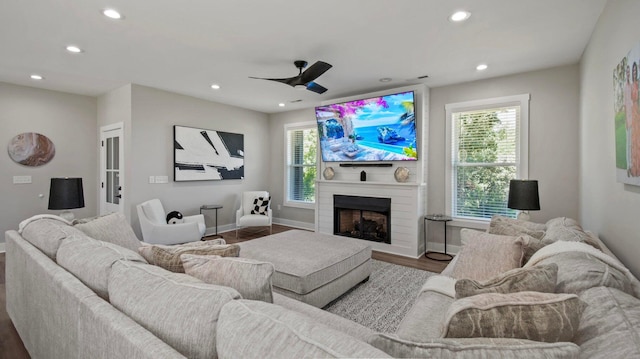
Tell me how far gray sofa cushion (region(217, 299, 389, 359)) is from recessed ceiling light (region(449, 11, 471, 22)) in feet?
8.97

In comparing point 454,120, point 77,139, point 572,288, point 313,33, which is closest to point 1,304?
point 77,139

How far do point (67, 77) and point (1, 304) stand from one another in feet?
10.3

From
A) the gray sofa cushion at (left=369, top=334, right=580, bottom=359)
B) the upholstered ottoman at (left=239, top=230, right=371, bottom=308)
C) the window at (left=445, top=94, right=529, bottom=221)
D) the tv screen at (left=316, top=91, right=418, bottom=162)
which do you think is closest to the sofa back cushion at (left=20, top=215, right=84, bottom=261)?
the upholstered ottoman at (left=239, top=230, right=371, bottom=308)

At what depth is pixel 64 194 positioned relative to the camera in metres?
3.26

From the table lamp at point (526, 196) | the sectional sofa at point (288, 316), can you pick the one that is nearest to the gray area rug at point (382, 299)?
the sectional sofa at point (288, 316)

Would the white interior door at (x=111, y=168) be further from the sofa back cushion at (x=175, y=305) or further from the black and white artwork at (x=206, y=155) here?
the sofa back cushion at (x=175, y=305)

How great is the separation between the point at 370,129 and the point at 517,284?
3860 mm

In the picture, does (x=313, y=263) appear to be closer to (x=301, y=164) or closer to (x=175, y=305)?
(x=175, y=305)

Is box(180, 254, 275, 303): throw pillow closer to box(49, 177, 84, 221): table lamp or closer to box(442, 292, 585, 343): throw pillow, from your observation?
box(442, 292, 585, 343): throw pillow

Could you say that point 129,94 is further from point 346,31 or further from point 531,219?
point 531,219

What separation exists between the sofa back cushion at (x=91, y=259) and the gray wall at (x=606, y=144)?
2.70 m

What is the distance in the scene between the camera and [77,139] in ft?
17.3

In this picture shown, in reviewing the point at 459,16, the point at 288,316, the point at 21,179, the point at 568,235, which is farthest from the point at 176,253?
the point at 21,179

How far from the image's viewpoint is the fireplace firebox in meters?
4.82
